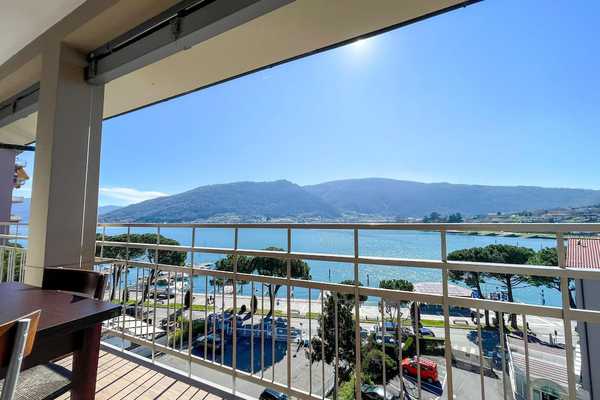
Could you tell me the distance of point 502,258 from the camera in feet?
5.05

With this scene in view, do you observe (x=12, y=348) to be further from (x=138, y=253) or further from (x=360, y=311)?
(x=138, y=253)

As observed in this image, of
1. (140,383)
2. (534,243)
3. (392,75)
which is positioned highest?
(392,75)

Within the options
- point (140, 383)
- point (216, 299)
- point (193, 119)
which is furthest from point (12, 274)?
point (193, 119)

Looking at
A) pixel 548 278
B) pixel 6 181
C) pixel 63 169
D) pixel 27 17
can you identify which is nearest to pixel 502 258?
pixel 548 278

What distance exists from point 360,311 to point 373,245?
42cm

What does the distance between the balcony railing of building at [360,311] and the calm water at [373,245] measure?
0.07 ft

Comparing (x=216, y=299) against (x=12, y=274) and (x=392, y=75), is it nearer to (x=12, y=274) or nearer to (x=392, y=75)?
(x=12, y=274)

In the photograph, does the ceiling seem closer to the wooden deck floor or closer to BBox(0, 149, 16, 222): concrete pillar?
the wooden deck floor

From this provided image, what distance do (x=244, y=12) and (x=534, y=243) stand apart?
6.83ft

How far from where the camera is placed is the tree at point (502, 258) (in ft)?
4.54

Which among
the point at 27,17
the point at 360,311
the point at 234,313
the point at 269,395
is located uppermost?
the point at 27,17

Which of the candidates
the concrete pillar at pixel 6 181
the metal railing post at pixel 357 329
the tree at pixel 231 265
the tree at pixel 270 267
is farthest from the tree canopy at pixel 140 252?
the concrete pillar at pixel 6 181

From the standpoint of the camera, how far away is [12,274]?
3623 millimetres

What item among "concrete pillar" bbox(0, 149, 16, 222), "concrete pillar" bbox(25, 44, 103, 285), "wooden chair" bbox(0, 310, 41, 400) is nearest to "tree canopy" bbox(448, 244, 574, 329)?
"wooden chair" bbox(0, 310, 41, 400)
